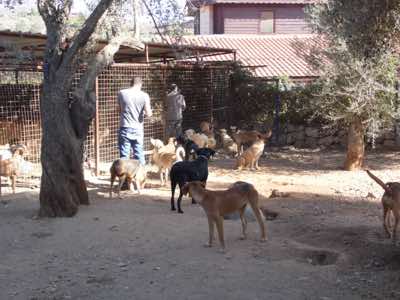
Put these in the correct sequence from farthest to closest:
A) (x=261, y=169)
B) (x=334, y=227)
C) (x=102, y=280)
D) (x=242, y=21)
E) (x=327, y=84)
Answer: (x=242, y=21)
(x=261, y=169)
(x=327, y=84)
(x=334, y=227)
(x=102, y=280)

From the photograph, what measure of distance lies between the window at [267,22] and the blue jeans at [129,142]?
27.3 meters

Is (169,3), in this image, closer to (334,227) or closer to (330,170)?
(334,227)

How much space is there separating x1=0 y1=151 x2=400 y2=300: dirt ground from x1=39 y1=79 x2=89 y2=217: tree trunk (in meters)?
0.29

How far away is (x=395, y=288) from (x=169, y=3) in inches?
247

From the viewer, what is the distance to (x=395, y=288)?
5.22 meters

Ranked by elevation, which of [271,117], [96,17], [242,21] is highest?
[242,21]

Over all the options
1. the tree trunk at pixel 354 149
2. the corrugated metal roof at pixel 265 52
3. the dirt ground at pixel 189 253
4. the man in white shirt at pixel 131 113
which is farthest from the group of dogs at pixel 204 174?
the corrugated metal roof at pixel 265 52

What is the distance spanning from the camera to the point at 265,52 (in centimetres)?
2873

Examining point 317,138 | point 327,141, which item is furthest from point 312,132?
point 327,141

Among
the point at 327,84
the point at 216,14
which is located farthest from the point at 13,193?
the point at 216,14

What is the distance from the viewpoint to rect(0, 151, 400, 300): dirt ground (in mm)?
5289

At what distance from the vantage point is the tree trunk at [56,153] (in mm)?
8156

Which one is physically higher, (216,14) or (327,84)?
(216,14)

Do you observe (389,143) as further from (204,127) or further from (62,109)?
(62,109)
